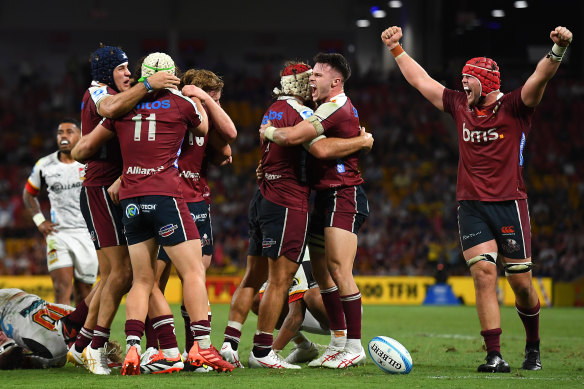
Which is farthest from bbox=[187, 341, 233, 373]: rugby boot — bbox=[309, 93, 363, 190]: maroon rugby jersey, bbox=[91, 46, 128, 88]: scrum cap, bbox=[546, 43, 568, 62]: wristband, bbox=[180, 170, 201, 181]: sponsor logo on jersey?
bbox=[546, 43, 568, 62]: wristband

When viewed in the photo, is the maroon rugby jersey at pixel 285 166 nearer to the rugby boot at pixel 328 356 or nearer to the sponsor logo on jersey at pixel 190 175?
the sponsor logo on jersey at pixel 190 175

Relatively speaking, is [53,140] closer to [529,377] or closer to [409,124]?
[409,124]

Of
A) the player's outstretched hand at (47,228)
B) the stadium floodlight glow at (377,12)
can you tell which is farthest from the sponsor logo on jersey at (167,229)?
the stadium floodlight glow at (377,12)

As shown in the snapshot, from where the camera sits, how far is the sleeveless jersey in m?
10.7

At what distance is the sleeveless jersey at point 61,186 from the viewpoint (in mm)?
10727

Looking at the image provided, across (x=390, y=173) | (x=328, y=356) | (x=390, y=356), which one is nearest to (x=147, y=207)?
(x=328, y=356)

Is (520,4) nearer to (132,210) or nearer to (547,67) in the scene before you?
(547,67)

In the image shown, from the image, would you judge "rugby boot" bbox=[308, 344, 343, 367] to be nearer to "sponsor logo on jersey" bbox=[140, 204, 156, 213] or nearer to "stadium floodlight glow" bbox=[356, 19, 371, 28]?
"sponsor logo on jersey" bbox=[140, 204, 156, 213]

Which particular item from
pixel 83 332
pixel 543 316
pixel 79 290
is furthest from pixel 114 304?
pixel 543 316

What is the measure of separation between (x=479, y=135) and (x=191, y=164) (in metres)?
2.57

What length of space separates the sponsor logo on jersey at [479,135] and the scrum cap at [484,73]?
340 mm

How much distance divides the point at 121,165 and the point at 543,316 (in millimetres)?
12319

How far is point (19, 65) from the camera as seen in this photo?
36375mm

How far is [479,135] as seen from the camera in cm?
738
